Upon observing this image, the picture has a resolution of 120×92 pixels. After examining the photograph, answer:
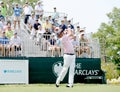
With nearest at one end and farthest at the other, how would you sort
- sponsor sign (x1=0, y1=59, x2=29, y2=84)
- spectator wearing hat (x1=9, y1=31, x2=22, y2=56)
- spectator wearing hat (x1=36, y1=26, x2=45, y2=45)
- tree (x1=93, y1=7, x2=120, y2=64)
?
1. spectator wearing hat (x1=9, y1=31, x2=22, y2=56)
2. sponsor sign (x1=0, y1=59, x2=29, y2=84)
3. spectator wearing hat (x1=36, y1=26, x2=45, y2=45)
4. tree (x1=93, y1=7, x2=120, y2=64)

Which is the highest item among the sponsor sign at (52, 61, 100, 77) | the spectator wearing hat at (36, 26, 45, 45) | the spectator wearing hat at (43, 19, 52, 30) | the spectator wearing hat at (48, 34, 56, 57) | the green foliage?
the spectator wearing hat at (43, 19, 52, 30)

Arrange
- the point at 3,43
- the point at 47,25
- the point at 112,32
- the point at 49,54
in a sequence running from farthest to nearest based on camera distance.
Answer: the point at 112,32 < the point at 47,25 < the point at 49,54 < the point at 3,43

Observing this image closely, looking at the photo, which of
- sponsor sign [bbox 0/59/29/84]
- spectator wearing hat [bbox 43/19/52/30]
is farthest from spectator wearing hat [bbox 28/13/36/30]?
sponsor sign [bbox 0/59/29/84]

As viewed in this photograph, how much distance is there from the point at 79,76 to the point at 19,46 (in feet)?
10.9

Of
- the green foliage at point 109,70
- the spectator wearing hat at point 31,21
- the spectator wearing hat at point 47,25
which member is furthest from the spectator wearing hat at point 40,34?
the green foliage at point 109,70

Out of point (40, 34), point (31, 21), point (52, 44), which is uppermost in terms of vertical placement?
point (31, 21)

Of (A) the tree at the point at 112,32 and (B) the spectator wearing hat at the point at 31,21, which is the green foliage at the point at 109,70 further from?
(A) the tree at the point at 112,32

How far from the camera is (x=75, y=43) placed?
24.0 m

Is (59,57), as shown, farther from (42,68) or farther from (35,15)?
(35,15)

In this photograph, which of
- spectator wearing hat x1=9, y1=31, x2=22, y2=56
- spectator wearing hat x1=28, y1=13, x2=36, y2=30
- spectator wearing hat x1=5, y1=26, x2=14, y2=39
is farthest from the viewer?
spectator wearing hat x1=28, y1=13, x2=36, y2=30

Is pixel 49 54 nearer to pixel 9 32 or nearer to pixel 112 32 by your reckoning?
pixel 9 32

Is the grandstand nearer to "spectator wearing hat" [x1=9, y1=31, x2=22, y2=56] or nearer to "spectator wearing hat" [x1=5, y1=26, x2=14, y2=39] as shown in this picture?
"spectator wearing hat" [x1=9, y1=31, x2=22, y2=56]

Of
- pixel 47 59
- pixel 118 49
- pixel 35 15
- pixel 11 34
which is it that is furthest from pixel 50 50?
pixel 118 49

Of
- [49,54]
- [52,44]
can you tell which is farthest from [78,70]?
[52,44]
